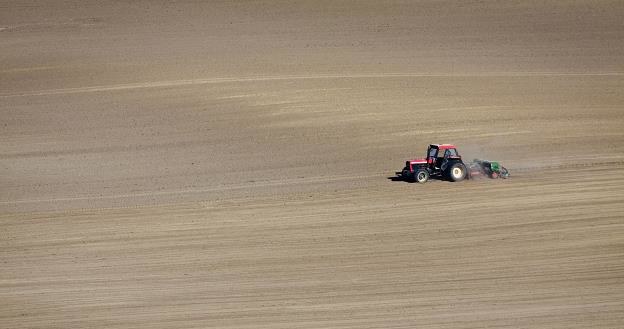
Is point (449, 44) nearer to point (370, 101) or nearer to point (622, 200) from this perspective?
point (370, 101)

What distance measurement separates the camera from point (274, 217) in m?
26.2

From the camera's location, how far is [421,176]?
2916cm

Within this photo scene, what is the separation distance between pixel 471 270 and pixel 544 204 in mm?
5665

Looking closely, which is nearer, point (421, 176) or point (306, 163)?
point (421, 176)

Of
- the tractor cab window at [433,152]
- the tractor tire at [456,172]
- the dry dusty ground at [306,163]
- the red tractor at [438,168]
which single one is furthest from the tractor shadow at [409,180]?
the tractor cab window at [433,152]

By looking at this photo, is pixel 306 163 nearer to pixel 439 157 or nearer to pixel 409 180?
pixel 409 180

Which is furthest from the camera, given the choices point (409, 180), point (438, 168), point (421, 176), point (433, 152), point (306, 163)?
point (306, 163)

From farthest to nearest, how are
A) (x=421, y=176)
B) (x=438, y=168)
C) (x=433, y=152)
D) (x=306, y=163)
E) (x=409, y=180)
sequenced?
1. (x=306, y=163)
2. (x=433, y=152)
3. (x=409, y=180)
4. (x=438, y=168)
5. (x=421, y=176)

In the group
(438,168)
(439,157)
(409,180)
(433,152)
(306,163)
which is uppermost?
(306,163)

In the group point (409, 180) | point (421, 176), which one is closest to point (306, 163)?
point (409, 180)

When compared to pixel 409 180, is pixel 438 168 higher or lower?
higher

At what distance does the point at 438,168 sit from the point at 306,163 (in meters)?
4.54

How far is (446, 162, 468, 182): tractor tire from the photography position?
95.7ft

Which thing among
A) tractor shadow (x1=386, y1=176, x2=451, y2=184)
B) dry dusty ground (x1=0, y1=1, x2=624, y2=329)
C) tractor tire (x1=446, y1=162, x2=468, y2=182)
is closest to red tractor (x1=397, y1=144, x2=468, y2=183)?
tractor tire (x1=446, y1=162, x2=468, y2=182)
